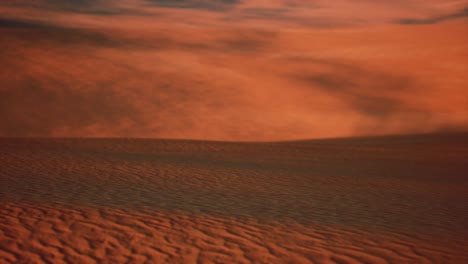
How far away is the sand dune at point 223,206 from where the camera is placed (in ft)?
18.8

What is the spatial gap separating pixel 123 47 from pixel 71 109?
12079 millimetres

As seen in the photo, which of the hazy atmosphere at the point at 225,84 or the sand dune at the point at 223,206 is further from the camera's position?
the hazy atmosphere at the point at 225,84

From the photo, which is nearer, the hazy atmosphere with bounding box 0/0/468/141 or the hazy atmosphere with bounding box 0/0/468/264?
the hazy atmosphere with bounding box 0/0/468/264

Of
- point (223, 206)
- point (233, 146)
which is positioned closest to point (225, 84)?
point (233, 146)

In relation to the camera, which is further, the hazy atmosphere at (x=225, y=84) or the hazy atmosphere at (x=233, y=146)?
the hazy atmosphere at (x=225, y=84)

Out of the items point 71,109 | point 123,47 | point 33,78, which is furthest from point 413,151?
point 123,47

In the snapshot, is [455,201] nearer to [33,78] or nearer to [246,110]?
[246,110]

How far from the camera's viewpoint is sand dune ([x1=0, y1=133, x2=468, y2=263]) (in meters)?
5.73

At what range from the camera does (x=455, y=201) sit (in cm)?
909

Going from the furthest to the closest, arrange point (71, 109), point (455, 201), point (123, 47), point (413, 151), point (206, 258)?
point (123, 47), point (71, 109), point (413, 151), point (455, 201), point (206, 258)

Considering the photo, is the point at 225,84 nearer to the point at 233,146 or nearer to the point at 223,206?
the point at 233,146

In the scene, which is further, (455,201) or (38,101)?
(38,101)

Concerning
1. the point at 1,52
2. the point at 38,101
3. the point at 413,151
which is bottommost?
the point at 413,151

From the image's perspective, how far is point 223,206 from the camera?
7910 millimetres
